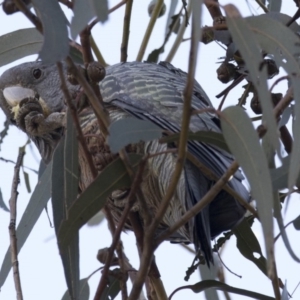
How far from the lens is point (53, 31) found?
101 centimetres

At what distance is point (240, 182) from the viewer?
160 cm

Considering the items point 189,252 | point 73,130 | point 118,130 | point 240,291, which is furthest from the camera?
point 189,252

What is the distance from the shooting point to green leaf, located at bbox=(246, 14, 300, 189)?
3.43 feet

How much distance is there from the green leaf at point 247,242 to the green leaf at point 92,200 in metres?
0.58

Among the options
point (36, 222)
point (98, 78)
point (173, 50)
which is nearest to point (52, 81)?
point (173, 50)

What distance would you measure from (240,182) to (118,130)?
594 millimetres

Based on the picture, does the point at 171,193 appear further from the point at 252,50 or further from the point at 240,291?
the point at 240,291

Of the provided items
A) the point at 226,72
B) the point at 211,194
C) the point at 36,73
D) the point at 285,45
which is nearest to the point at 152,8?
the point at 36,73

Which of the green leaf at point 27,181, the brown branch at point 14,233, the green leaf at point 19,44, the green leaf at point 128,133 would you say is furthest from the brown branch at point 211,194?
the green leaf at point 27,181

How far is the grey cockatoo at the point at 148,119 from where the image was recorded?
5.43 feet

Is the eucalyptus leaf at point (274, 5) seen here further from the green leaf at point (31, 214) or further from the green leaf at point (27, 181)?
the green leaf at point (27, 181)

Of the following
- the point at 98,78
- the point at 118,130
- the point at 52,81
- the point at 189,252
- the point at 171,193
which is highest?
the point at 52,81

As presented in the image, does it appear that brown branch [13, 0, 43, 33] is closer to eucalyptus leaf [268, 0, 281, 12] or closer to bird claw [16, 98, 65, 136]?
eucalyptus leaf [268, 0, 281, 12]

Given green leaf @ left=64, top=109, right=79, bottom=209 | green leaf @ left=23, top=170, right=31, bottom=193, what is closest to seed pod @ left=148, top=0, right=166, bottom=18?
green leaf @ left=23, top=170, right=31, bottom=193
